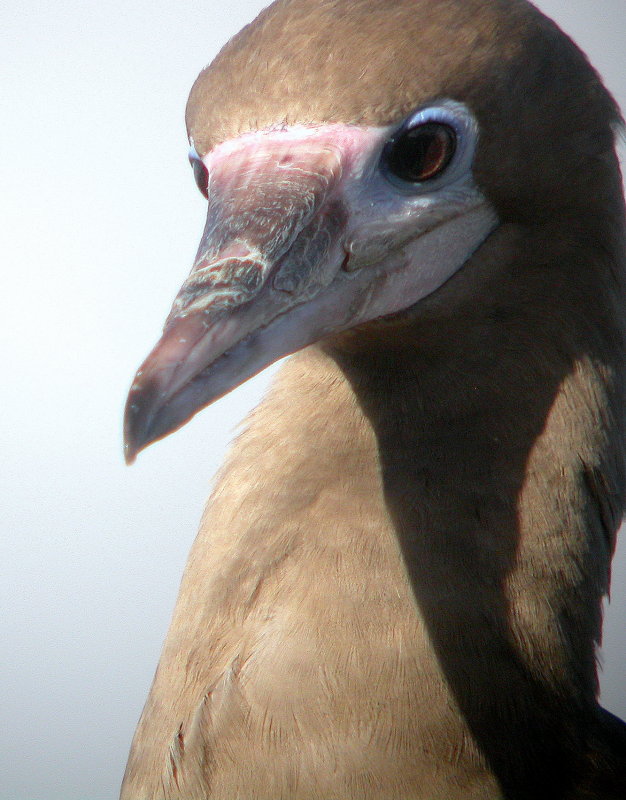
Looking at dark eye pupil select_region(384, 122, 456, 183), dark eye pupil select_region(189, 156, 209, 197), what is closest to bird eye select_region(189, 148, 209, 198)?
dark eye pupil select_region(189, 156, 209, 197)

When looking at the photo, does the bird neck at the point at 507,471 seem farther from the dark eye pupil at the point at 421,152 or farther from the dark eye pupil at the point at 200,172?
the dark eye pupil at the point at 200,172

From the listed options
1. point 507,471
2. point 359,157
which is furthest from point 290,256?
point 507,471

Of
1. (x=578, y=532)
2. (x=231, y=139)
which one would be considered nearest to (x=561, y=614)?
(x=578, y=532)

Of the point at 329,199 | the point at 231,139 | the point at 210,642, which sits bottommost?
the point at 210,642

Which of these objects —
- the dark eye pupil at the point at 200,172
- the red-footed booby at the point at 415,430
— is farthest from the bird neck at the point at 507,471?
the dark eye pupil at the point at 200,172

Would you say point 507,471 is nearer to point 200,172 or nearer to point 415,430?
point 415,430

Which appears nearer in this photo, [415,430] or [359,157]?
[359,157]

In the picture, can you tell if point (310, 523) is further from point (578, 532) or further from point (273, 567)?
point (578, 532)
